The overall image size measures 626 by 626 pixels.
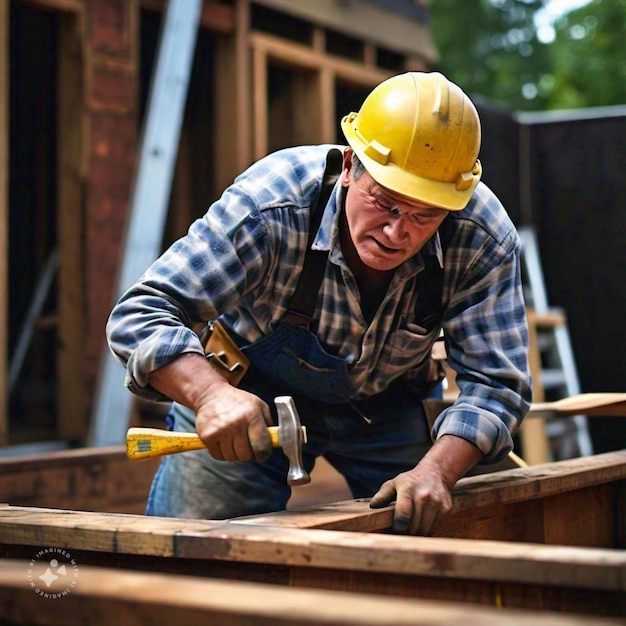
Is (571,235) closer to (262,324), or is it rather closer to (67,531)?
(262,324)

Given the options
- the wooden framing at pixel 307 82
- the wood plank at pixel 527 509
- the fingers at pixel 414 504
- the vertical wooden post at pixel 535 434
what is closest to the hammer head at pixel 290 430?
the wood plank at pixel 527 509

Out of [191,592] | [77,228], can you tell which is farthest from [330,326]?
[77,228]

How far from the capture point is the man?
221cm

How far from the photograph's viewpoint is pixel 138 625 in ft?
4.16

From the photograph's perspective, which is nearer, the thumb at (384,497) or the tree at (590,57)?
the thumb at (384,497)

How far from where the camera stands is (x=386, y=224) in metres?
2.42

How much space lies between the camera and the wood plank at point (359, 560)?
1.46 metres

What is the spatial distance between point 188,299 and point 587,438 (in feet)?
16.2

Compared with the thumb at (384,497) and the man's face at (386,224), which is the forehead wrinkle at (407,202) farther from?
the thumb at (384,497)

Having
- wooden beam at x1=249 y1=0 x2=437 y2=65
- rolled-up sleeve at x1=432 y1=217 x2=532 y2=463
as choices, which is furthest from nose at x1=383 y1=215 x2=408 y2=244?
wooden beam at x1=249 y1=0 x2=437 y2=65

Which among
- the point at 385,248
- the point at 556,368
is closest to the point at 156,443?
the point at 385,248

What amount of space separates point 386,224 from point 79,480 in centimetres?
169

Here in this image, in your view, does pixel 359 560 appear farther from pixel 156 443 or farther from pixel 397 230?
pixel 397 230

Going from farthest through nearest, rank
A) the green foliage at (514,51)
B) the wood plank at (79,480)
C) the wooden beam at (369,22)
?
1. the green foliage at (514,51)
2. the wooden beam at (369,22)
3. the wood plank at (79,480)
